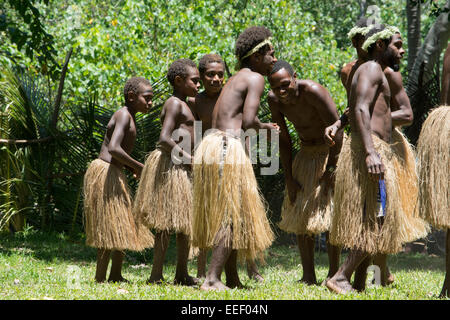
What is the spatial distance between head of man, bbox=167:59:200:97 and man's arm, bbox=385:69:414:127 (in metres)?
1.49

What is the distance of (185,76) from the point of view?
5.10 m

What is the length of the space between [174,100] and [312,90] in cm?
107

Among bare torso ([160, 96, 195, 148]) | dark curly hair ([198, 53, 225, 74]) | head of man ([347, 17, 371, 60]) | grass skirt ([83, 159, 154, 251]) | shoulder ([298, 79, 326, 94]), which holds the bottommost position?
grass skirt ([83, 159, 154, 251])

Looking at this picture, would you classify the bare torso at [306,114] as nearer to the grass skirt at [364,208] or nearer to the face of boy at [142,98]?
the grass skirt at [364,208]

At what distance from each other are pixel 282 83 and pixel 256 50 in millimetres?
432

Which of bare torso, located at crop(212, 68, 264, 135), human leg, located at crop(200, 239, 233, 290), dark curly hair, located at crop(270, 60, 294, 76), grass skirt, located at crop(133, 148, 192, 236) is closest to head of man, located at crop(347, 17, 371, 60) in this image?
dark curly hair, located at crop(270, 60, 294, 76)

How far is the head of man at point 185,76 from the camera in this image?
16.7ft

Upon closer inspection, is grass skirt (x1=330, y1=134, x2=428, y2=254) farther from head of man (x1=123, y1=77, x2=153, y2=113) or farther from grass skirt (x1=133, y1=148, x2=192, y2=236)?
head of man (x1=123, y1=77, x2=153, y2=113)

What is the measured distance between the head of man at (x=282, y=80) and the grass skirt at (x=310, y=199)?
0.54 meters

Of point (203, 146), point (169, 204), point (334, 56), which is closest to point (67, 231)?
point (169, 204)

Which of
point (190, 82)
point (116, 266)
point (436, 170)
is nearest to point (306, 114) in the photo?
point (190, 82)

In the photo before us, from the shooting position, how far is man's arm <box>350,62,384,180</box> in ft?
13.1

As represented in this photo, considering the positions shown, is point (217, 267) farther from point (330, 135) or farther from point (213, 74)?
point (213, 74)

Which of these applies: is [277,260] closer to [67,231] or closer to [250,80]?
[67,231]
